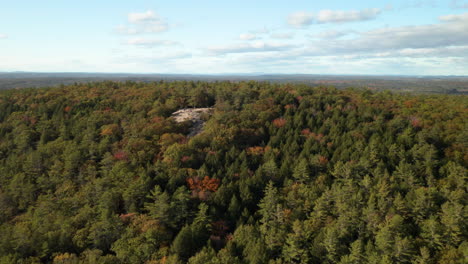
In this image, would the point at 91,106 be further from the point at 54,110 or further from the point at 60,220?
the point at 60,220

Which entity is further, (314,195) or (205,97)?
(205,97)

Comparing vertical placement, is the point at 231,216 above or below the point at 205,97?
below

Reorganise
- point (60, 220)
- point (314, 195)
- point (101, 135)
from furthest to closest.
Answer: point (101, 135)
point (314, 195)
point (60, 220)

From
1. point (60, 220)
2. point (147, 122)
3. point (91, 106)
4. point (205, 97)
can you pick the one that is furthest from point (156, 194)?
point (91, 106)

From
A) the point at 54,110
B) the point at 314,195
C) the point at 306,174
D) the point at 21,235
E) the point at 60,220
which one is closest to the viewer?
the point at 21,235

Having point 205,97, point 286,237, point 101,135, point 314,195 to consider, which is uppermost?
point 205,97

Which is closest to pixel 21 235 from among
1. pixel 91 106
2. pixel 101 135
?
pixel 101 135
